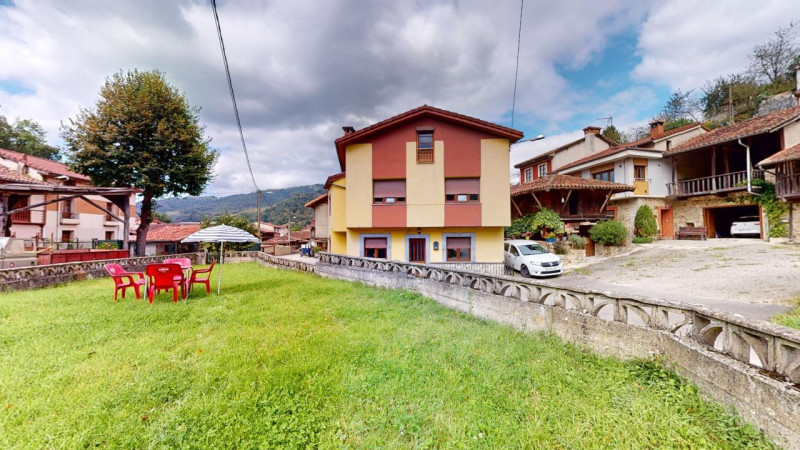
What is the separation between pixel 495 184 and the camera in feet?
44.0

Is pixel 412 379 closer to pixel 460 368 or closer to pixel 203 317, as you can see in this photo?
pixel 460 368

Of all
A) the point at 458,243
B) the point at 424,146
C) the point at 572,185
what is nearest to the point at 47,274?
the point at 424,146

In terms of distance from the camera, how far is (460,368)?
12.1ft

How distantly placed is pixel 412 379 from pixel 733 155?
88.5 feet

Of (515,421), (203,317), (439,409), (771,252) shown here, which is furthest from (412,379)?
(771,252)

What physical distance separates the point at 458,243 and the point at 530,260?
131 inches

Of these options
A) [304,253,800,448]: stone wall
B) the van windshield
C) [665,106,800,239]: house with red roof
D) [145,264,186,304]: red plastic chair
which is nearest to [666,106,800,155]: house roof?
[665,106,800,239]: house with red roof

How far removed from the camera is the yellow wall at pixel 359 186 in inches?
535

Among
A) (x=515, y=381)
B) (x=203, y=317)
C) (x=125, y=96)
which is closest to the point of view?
(x=515, y=381)

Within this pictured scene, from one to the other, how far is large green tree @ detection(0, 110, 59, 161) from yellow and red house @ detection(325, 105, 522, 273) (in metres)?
41.2

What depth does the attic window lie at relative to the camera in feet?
45.0

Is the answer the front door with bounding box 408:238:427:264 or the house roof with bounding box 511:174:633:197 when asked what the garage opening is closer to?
the house roof with bounding box 511:174:633:197

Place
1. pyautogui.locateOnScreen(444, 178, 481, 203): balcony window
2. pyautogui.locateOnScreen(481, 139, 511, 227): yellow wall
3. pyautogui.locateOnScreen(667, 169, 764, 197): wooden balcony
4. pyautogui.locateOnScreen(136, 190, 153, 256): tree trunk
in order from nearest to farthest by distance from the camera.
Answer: pyautogui.locateOnScreen(481, 139, 511, 227): yellow wall < pyautogui.locateOnScreen(444, 178, 481, 203): balcony window < pyautogui.locateOnScreen(667, 169, 764, 197): wooden balcony < pyautogui.locateOnScreen(136, 190, 153, 256): tree trunk

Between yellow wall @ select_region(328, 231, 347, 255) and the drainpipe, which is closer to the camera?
the drainpipe
